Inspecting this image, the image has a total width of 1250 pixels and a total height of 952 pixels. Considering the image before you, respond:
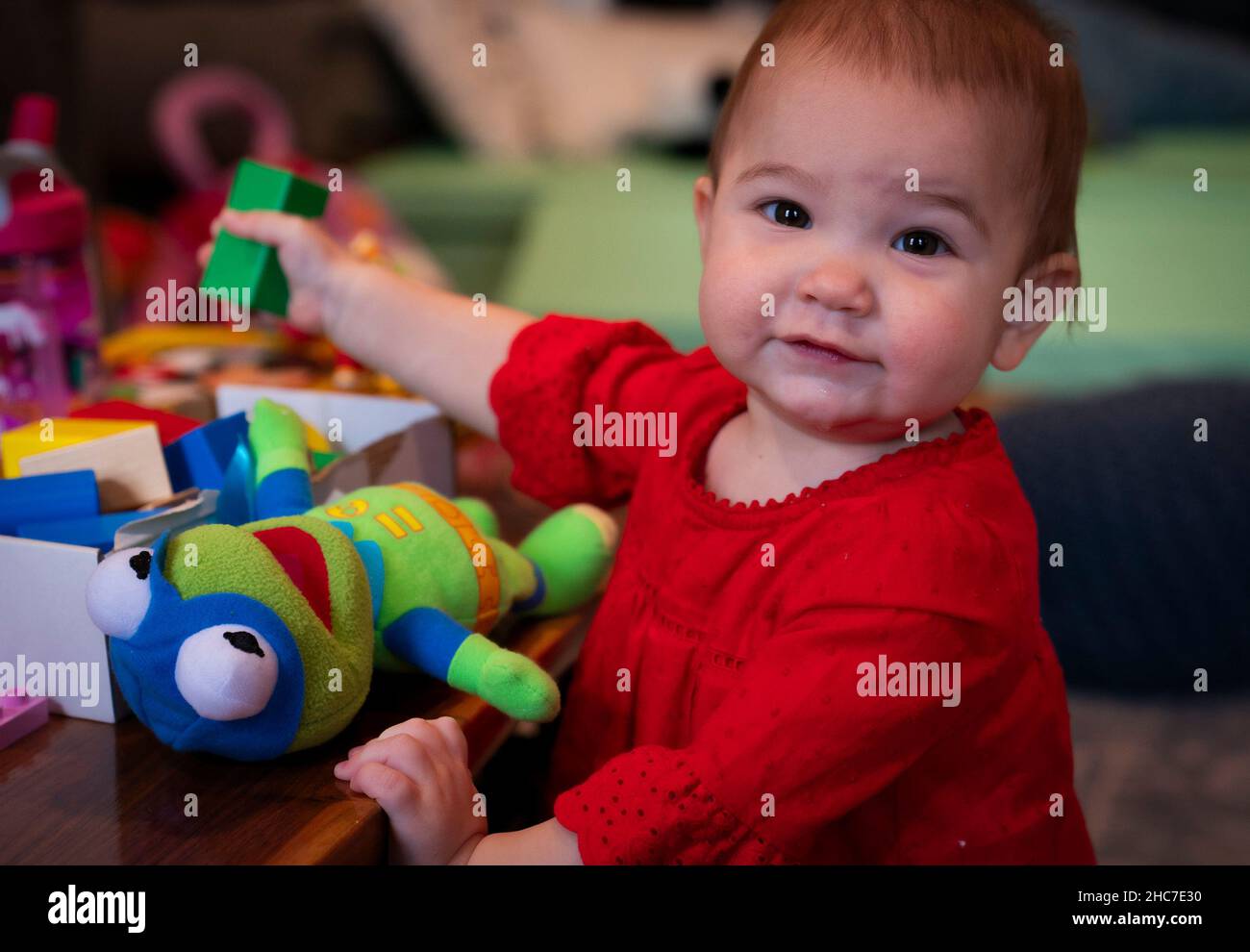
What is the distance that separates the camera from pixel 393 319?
33.5 inches

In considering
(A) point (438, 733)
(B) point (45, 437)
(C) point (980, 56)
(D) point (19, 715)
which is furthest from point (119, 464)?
(C) point (980, 56)

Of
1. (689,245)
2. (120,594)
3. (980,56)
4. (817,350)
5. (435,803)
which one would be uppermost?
(689,245)

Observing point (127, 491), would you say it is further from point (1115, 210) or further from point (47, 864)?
point (1115, 210)

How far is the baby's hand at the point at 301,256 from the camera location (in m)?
0.84

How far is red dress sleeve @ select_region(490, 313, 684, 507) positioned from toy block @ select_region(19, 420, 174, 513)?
21 centimetres

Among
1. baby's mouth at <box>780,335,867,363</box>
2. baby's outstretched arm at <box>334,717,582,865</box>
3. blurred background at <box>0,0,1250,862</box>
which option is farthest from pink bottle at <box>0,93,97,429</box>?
baby's mouth at <box>780,335,867,363</box>

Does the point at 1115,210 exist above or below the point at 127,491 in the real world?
above

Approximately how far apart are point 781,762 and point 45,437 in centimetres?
46

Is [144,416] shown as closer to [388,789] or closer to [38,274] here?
[38,274]

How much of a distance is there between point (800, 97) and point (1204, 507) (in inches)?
35.2

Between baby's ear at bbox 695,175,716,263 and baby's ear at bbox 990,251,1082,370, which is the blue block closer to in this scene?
baby's ear at bbox 695,175,716,263

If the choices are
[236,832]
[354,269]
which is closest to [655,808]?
[236,832]

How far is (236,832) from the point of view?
558mm

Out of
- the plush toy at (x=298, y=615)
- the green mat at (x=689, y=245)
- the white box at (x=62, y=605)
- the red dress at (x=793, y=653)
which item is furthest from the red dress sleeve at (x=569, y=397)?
the green mat at (x=689, y=245)
